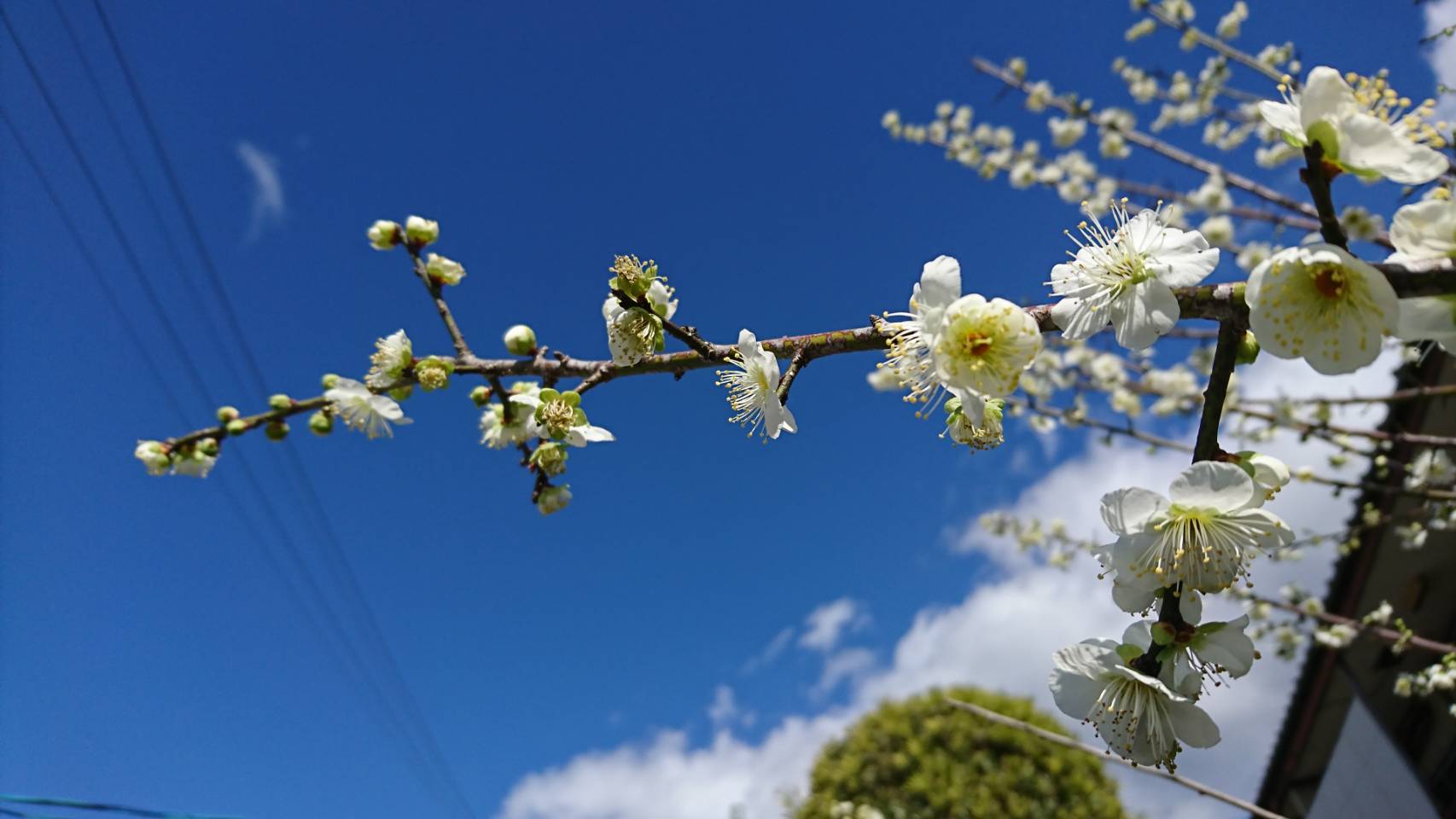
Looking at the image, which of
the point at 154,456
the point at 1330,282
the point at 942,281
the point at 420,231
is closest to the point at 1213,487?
the point at 1330,282

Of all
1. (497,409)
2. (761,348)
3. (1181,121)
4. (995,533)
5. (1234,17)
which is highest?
(1234,17)

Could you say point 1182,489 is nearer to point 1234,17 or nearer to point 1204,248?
point 1204,248

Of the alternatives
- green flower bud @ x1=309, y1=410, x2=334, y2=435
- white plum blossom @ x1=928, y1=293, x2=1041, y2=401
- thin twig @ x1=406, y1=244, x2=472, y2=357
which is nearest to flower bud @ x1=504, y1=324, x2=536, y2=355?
thin twig @ x1=406, y1=244, x2=472, y2=357

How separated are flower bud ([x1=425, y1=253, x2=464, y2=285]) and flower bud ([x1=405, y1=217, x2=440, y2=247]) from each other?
0.08 m

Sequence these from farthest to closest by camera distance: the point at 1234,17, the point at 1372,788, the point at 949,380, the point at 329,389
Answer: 1. the point at 1234,17
2. the point at 1372,788
3. the point at 329,389
4. the point at 949,380

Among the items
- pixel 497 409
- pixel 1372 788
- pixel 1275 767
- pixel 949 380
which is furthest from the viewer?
pixel 1275 767

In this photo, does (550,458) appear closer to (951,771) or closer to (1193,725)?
(1193,725)

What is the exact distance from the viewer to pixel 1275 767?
734cm

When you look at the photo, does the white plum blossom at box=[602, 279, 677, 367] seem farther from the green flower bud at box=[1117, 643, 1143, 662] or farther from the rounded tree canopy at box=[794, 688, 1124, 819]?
the rounded tree canopy at box=[794, 688, 1124, 819]

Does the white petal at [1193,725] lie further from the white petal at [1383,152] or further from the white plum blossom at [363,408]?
the white plum blossom at [363,408]

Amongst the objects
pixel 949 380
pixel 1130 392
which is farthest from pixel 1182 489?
pixel 1130 392

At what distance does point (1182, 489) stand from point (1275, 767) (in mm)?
8177

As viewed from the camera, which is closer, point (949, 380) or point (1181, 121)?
point (949, 380)

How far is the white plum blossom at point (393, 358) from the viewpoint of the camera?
196 centimetres
